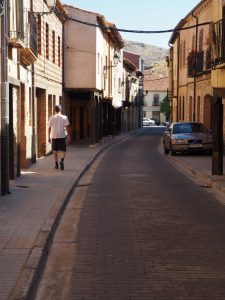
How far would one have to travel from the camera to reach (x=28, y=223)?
822 centimetres

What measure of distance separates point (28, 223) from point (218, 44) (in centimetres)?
842

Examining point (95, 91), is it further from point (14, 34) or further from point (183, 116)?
point (14, 34)

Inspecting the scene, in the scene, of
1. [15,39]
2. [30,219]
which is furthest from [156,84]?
[30,219]

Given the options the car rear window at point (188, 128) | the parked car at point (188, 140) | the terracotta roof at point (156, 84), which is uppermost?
the terracotta roof at point (156, 84)

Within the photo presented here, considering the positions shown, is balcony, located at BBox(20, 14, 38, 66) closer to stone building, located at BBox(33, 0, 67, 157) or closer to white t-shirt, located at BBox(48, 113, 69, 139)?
white t-shirt, located at BBox(48, 113, 69, 139)

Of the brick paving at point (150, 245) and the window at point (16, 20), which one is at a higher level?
the window at point (16, 20)

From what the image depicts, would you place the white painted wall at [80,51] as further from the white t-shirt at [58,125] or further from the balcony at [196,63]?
the white t-shirt at [58,125]

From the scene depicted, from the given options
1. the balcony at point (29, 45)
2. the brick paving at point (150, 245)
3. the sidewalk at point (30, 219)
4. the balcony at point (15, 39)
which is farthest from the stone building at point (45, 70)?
the brick paving at point (150, 245)

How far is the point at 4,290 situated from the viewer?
5105 mm

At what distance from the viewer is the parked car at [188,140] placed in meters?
23.0

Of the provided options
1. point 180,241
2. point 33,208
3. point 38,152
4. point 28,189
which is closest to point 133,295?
point 180,241

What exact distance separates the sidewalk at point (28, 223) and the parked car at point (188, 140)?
27.9ft

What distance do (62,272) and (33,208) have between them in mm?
3492

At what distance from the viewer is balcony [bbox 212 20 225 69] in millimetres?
14283
